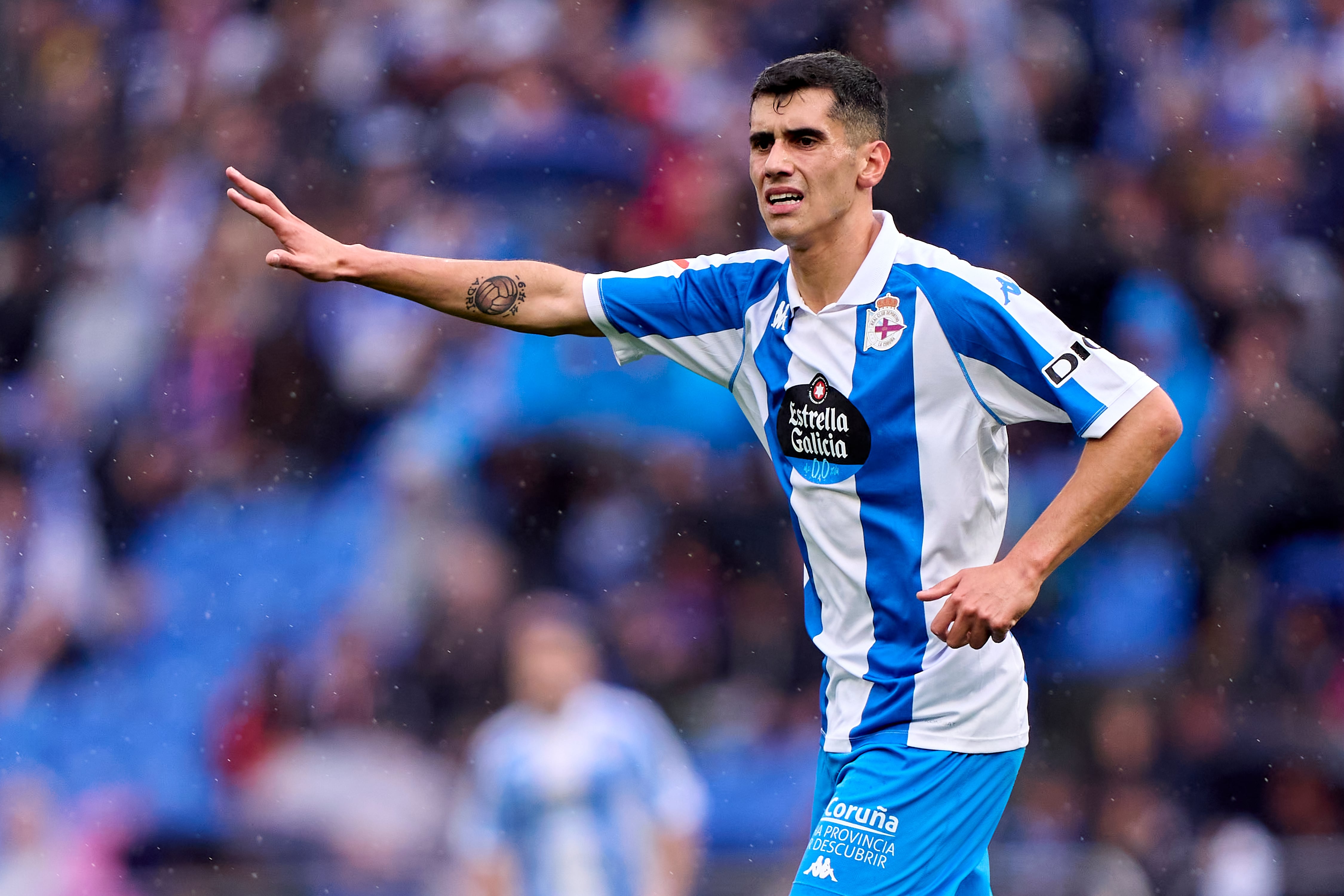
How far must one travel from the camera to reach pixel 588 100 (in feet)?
29.1

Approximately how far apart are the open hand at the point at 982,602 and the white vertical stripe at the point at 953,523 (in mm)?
231

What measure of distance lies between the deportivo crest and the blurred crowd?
3.90m

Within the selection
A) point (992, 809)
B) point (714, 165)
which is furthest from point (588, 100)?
point (992, 809)

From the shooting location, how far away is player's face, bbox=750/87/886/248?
11.3 feet

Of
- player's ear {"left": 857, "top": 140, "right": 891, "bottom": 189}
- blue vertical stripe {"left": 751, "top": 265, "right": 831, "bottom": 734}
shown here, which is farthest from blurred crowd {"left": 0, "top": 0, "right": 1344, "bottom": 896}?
player's ear {"left": 857, "top": 140, "right": 891, "bottom": 189}

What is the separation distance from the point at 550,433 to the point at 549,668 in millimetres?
1967

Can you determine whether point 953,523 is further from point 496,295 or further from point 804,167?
point 496,295

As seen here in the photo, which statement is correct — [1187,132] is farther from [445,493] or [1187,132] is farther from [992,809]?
[992,809]

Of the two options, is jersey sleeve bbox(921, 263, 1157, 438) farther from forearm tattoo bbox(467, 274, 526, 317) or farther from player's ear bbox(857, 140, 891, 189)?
forearm tattoo bbox(467, 274, 526, 317)

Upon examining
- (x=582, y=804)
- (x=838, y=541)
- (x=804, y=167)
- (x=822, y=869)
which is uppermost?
(x=804, y=167)

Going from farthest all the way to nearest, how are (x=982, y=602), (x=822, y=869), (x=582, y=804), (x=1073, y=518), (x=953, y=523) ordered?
(x=582, y=804), (x=953, y=523), (x=822, y=869), (x=1073, y=518), (x=982, y=602)

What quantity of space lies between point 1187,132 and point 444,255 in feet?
13.8

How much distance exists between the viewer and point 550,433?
8.16 metres

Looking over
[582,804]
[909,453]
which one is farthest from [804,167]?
[582,804]
